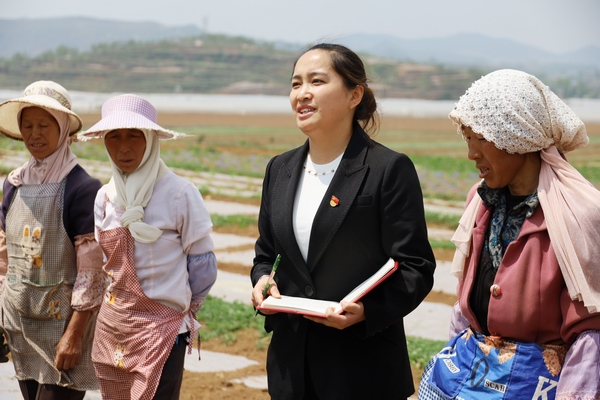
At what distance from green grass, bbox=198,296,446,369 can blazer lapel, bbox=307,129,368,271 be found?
3.17 meters

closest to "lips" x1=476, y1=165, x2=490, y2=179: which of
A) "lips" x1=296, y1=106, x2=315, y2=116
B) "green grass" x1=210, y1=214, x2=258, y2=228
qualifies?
"lips" x1=296, y1=106, x2=315, y2=116

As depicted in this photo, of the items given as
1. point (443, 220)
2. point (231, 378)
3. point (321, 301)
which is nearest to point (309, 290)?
point (321, 301)

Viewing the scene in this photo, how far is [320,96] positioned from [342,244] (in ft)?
1.68

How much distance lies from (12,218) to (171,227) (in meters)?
0.85

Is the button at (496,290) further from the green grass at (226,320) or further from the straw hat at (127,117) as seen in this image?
the green grass at (226,320)

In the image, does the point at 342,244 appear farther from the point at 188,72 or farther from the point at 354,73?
the point at 188,72

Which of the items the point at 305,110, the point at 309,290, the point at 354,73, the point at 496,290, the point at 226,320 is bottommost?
the point at 226,320

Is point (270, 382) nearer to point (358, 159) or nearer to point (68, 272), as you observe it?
point (358, 159)

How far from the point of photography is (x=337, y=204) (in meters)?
2.75

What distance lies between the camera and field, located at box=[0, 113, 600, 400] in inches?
222

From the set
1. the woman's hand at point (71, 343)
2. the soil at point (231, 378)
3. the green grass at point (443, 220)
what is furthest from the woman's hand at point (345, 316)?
the green grass at point (443, 220)

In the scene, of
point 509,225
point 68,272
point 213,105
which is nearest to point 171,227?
point 68,272

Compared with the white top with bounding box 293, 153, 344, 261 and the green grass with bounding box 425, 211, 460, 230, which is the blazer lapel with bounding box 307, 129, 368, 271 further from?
the green grass with bounding box 425, 211, 460, 230

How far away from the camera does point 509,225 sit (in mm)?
2592
